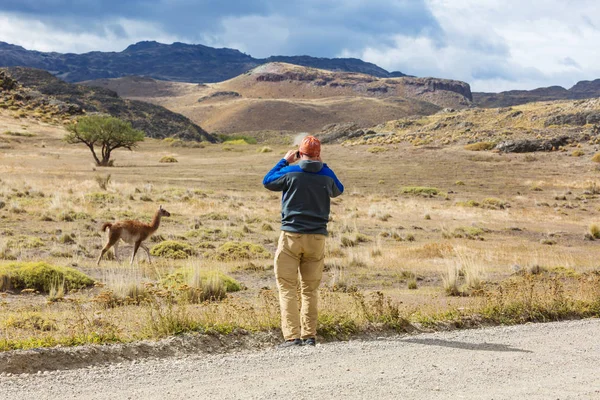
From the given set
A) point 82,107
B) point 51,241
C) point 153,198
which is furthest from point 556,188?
point 82,107

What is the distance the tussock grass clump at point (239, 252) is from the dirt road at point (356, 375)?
10.3 metres

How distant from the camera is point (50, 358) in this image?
6.16 metres

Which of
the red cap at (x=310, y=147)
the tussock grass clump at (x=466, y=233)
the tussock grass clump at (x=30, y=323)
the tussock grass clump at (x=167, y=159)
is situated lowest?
the tussock grass clump at (x=466, y=233)

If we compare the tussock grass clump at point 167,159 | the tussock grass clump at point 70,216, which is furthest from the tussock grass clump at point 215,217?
the tussock grass clump at point 167,159

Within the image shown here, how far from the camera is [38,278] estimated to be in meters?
11.9

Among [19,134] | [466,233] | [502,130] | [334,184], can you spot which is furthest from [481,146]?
[334,184]

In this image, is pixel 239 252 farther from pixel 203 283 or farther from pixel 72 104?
pixel 72 104

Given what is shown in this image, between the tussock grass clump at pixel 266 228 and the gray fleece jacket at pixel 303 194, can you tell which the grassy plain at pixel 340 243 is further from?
the gray fleece jacket at pixel 303 194

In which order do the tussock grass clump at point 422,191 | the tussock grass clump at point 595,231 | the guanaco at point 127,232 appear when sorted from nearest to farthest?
1. the guanaco at point 127,232
2. the tussock grass clump at point 595,231
3. the tussock grass clump at point 422,191

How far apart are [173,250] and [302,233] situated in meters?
10.9

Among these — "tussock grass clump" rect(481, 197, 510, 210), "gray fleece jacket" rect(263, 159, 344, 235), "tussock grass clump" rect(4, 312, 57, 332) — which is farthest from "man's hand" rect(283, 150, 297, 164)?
"tussock grass clump" rect(481, 197, 510, 210)

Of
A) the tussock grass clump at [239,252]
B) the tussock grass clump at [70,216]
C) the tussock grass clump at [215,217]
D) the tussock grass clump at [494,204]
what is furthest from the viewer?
the tussock grass clump at [494,204]

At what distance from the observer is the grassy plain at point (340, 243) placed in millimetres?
8312

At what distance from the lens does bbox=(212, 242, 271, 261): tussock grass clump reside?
17250 millimetres
